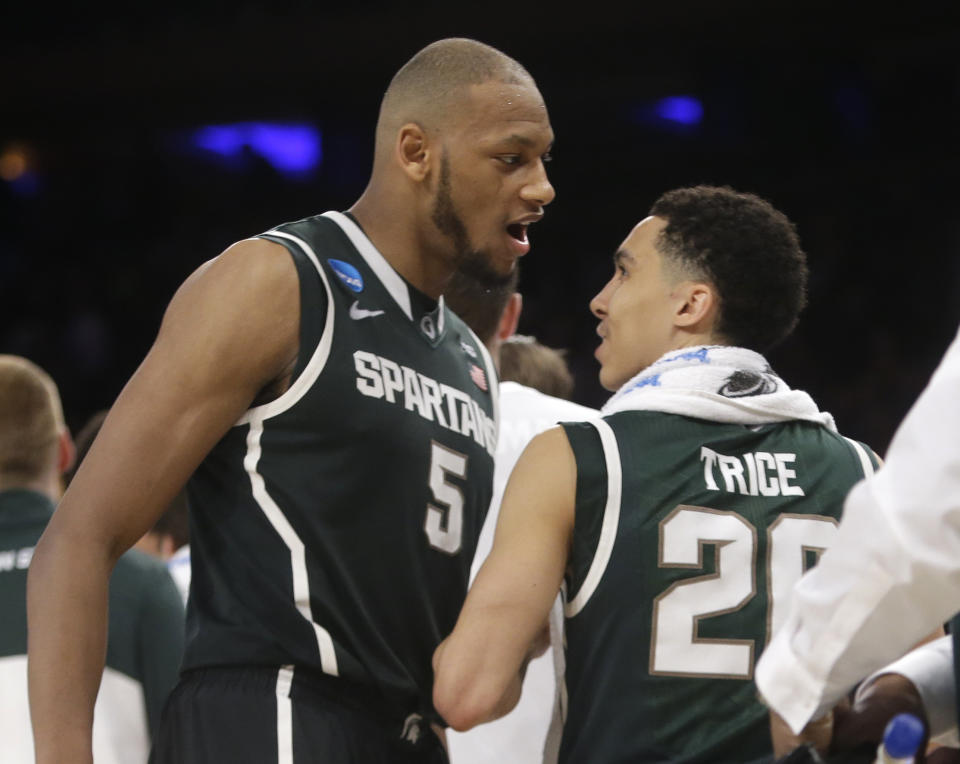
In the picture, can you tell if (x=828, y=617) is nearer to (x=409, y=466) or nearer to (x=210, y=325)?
(x=409, y=466)

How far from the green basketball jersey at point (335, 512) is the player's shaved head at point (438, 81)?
0.35 m

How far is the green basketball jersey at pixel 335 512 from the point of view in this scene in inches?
80.0

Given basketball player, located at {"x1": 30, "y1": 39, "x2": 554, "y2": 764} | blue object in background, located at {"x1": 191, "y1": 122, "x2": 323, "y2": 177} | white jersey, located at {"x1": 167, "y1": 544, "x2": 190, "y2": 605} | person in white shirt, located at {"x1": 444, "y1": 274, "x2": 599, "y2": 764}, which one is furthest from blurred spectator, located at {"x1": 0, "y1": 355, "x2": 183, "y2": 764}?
blue object in background, located at {"x1": 191, "y1": 122, "x2": 323, "y2": 177}

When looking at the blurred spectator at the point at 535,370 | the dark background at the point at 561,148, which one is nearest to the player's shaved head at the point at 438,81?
the blurred spectator at the point at 535,370

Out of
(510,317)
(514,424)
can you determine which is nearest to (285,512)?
(514,424)

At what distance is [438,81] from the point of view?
243cm

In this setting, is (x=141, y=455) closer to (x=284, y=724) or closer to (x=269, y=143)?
(x=284, y=724)

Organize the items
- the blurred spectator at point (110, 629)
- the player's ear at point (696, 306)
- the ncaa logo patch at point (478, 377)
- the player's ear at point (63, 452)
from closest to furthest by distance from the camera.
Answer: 1. the player's ear at point (696, 306)
2. the ncaa logo patch at point (478, 377)
3. the blurred spectator at point (110, 629)
4. the player's ear at point (63, 452)

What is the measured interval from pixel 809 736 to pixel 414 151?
1.28 m

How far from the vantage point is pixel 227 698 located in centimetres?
201

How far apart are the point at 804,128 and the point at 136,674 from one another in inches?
306

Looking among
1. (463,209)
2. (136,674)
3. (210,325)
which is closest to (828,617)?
(210,325)

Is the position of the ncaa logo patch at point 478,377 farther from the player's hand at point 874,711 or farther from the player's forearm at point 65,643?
the player's hand at point 874,711

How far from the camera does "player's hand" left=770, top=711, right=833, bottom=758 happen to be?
1638mm
